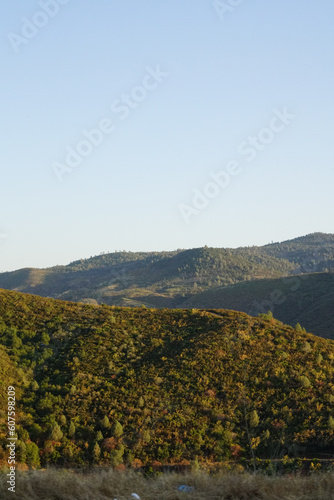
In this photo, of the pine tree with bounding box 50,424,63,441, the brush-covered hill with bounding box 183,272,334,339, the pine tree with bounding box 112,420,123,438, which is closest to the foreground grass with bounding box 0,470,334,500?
the pine tree with bounding box 50,424,63,441

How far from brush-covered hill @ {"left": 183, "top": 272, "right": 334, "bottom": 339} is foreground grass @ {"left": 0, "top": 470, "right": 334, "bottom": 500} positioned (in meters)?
96.4

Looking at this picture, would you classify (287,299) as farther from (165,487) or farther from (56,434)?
(165,487)

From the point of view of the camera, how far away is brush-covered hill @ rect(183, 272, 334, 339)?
365ft

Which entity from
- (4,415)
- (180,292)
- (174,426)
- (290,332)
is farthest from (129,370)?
(180,292)

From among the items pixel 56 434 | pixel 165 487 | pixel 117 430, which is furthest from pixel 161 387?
pixel 165 487

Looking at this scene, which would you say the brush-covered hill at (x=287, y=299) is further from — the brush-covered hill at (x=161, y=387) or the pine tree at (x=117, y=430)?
the pine tree at (x=117, y=430)

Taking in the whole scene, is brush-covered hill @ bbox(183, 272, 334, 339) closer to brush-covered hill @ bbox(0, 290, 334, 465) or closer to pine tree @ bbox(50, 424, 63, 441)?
brush-covered hill @ bbox(0, 290, 334, 465)

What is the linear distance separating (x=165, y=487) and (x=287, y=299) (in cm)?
13110

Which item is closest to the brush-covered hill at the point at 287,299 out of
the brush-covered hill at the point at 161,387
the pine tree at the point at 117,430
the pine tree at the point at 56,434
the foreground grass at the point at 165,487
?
the brush-covered hill at the point at 161,387

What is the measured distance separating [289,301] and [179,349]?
328ft

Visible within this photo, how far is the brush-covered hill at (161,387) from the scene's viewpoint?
26.2m

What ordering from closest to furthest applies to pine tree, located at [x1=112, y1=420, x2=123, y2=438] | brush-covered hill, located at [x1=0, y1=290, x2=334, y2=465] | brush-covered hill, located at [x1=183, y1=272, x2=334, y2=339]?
brush-covered hill, located at [x1=0, y1=290, x2=334, y2=465] < pine tree, located at [x1=112, y1=420, x2=123, y2=438] < brush-covered hill, located at [x1=183, y1=272, x2=334, y2=339]

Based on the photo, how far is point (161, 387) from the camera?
3300 centimetres

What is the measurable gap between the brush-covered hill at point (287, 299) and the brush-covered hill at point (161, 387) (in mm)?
66121
